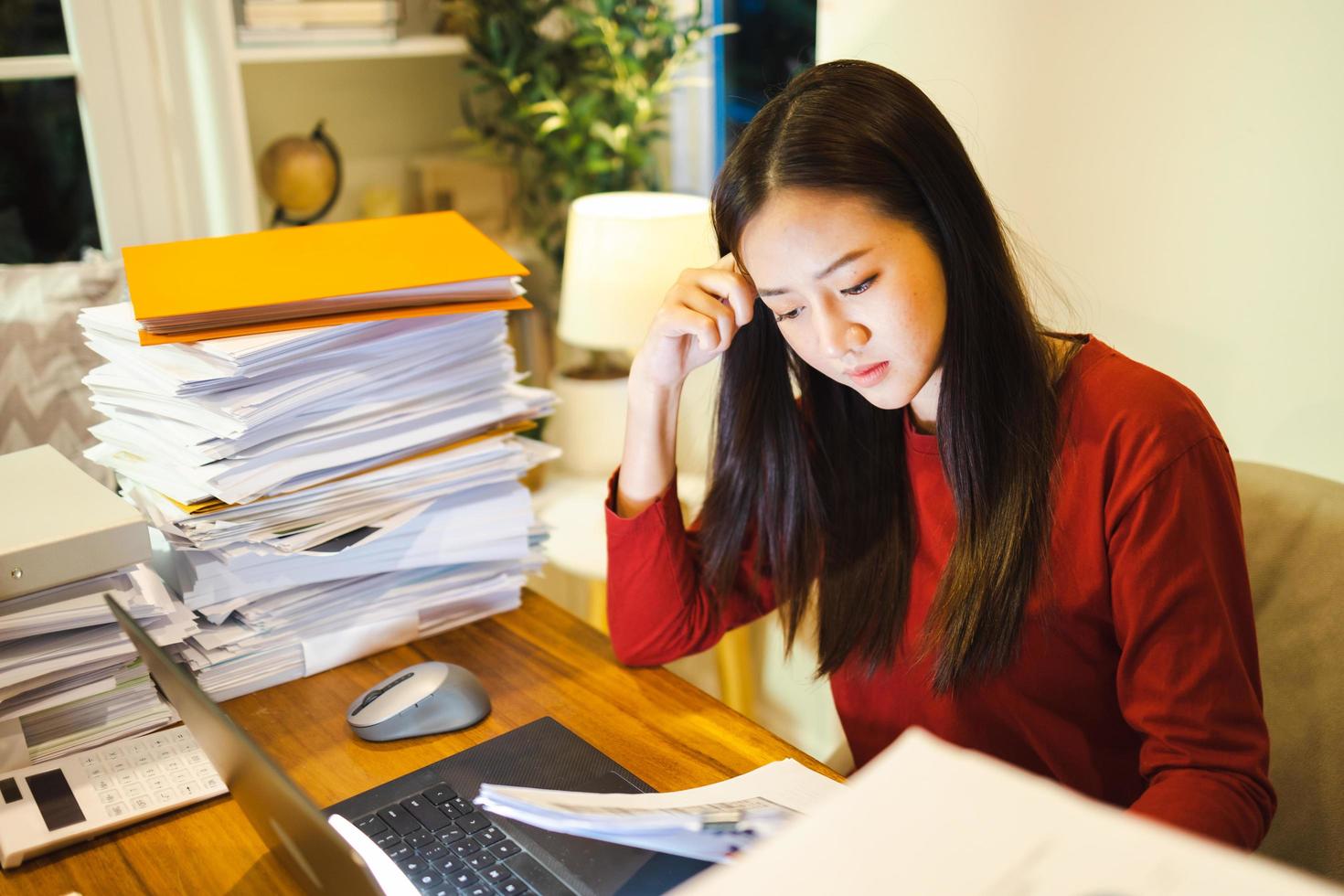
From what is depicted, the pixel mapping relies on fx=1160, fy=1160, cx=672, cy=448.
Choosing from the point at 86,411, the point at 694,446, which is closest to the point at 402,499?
the point at 86,411

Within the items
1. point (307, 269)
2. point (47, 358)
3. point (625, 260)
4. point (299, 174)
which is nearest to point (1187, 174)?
point (625, 260)

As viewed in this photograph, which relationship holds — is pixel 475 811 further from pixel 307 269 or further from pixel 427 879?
pixel 307 269

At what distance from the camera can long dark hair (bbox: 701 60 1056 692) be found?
963mm

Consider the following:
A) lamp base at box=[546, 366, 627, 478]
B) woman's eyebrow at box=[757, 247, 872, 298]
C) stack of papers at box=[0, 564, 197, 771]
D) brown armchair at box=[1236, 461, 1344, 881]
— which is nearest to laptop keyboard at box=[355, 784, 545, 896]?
stack of papers at box=[0, 564, 197, 771]

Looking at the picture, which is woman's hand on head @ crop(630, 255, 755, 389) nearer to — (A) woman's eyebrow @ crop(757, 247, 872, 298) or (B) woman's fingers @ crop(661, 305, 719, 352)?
(B) woman's fingers @ crop(661, 305, 719, 352)

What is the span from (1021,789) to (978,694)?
0.62m

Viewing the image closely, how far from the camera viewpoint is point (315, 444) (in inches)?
43.6

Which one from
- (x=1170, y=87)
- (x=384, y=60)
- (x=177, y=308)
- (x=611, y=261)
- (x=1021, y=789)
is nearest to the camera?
(x=1021, y=789)

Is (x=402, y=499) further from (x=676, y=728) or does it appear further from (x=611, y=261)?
(x=611, y=261)

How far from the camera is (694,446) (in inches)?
89.7

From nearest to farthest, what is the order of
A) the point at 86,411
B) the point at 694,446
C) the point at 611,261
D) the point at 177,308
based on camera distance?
Answer: 1. the point at 177,308
2. the point at 86,411
3. the point at 611,261
4. the point at 694,446

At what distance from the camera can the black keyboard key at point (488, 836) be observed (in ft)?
2.89

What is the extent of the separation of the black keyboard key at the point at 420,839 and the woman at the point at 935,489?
33 cm

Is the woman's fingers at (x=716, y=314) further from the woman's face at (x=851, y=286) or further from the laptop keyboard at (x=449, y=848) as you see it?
the laptop keyboard at (x=449, y=848)
